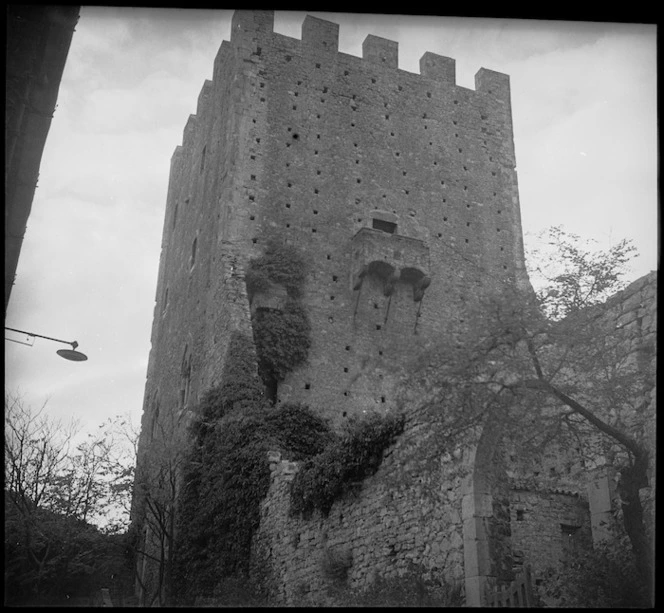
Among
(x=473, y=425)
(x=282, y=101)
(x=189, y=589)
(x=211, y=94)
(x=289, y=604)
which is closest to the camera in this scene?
(x=473, y=425)

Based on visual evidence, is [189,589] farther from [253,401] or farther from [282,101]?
[282,101]

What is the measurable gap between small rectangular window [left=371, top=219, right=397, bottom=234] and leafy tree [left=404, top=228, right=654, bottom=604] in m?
12.1

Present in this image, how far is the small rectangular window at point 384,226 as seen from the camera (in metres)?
22.2

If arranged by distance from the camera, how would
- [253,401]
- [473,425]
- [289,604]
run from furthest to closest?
[253,401], [289,604], [473,425]

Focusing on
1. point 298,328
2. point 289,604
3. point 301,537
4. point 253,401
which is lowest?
point 289,604

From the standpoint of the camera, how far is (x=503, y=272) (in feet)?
75.0

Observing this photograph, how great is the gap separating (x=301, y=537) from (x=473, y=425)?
4310 millimetres

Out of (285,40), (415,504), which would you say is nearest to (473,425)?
(415,504)

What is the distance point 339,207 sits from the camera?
858 inches

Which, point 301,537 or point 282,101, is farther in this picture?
point 282,101

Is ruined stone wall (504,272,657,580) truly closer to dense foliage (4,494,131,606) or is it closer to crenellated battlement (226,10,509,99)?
dense foliage (4,494,131,606)

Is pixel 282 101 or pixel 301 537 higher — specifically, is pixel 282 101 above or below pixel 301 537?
above

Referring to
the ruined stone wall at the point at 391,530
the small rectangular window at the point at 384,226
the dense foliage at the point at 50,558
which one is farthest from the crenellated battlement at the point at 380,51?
the ruined stone wall at the point at 391,530

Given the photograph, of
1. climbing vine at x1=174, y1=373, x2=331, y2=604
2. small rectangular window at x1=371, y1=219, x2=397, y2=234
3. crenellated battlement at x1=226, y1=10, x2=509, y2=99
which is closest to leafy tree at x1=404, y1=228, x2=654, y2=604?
climbing vine at x1=174, y1=373, x2=331, y2=604
